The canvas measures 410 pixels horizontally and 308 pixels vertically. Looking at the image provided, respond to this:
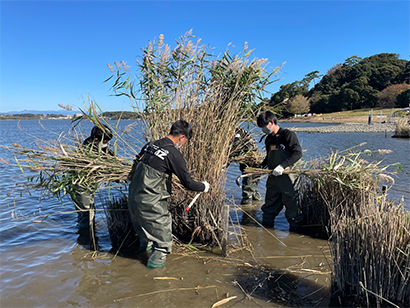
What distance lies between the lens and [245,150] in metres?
6.04

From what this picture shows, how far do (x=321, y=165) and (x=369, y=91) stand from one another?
64314 mm

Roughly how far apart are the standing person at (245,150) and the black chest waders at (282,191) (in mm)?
401

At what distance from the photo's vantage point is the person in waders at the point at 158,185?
11.3 ft

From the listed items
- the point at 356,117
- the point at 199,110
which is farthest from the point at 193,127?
the point at 356,117

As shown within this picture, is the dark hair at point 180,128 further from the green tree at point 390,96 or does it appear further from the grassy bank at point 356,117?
the green tree at point 390,96

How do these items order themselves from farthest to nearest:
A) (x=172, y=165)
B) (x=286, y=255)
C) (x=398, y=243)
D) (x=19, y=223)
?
(x=19, y=223) < (x=286, y=255) < (x=172, y=165) < (x=398, y=243)

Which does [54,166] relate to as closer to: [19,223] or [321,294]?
[19,223]

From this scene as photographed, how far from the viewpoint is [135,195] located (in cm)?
354

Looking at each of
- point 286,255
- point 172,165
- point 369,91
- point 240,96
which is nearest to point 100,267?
point 172,165

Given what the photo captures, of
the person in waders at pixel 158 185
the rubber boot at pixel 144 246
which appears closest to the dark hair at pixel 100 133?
the person in waders at pixel 158 185

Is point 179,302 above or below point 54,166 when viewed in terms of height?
below

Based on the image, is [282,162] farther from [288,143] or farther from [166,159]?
[166,159]

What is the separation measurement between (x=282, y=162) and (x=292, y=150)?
0.28m

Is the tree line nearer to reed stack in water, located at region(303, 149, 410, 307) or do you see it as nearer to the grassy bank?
the grassy bank
